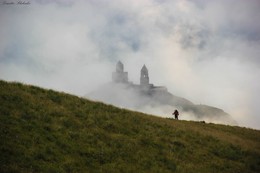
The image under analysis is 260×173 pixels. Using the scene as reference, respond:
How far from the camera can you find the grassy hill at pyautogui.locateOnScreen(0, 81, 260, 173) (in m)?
23.6

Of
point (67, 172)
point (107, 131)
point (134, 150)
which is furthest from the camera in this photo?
point (107, 131)

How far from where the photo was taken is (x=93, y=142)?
1093 inches

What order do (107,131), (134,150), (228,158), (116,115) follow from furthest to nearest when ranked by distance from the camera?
(116,115)
(228,158)
(107,131)
(134,150)

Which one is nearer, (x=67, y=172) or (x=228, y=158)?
(x=67, y=172)

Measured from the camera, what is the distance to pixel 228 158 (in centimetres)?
3341

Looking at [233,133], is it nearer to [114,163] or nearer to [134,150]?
[134,150]

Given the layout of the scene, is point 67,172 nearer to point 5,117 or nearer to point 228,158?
point 5,117

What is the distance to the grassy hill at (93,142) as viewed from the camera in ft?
77.4

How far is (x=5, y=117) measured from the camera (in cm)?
2662

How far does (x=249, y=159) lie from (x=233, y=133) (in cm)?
1436

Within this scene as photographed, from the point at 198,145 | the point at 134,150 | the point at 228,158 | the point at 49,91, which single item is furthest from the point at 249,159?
the point at 49,91

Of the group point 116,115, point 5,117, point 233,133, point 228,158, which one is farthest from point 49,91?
point 233,133

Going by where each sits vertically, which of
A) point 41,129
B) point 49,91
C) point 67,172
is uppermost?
point 49,91

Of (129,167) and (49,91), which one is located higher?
(49,91)
